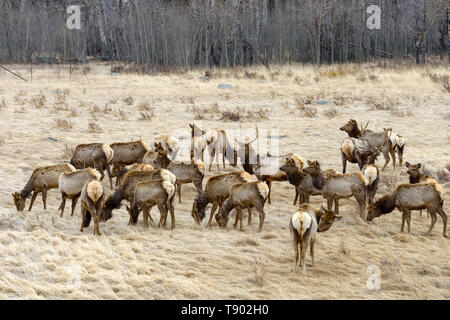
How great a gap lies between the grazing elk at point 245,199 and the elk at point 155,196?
0.83 meters

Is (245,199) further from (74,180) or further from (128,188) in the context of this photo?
(74,180)

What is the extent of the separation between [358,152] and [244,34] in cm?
2470

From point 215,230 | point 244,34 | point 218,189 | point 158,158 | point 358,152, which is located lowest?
point 215,230

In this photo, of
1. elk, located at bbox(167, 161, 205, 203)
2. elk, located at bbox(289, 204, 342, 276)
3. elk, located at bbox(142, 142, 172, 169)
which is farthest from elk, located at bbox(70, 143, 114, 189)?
elk, located at bbox(289, 204, 342, 276)

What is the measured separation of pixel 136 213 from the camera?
9.86 metres

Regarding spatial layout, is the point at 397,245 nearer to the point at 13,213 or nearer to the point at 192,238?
the point at 192,238

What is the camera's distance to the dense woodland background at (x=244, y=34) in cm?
3497

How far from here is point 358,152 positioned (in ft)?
42.1

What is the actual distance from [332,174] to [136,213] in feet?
11.0

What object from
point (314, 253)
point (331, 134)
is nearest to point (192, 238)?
point (314, 253)

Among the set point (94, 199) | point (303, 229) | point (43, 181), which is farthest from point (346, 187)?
point (43, 181)

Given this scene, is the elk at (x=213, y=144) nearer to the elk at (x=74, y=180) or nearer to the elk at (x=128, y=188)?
the elk at (x=128, y=188)

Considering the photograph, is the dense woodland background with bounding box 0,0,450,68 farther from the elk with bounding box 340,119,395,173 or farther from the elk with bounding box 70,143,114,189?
the elk with bounding box 70,143,114,189

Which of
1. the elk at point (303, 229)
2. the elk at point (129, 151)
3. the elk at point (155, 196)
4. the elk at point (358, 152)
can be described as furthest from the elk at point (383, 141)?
the elk at point (303, 229)
